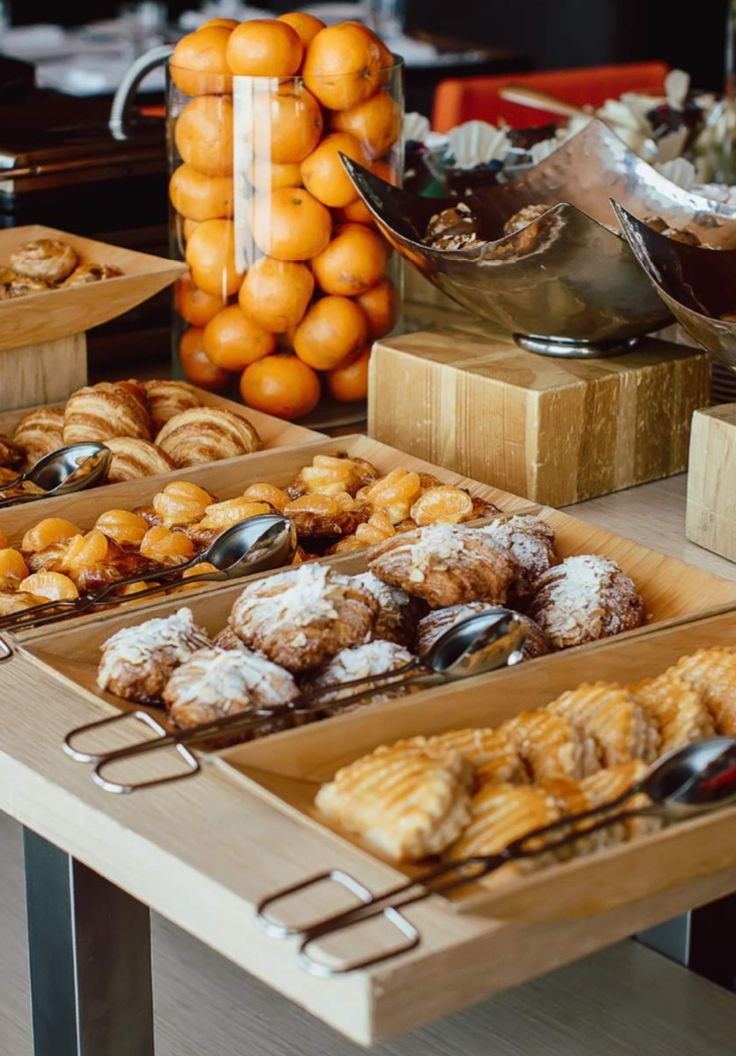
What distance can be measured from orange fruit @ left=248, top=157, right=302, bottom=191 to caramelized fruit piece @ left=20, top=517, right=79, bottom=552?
485 millimetres

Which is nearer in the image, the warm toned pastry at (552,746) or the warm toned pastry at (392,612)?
the warm toned pastry at (552,746)

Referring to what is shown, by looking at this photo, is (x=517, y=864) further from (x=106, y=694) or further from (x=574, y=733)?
(x=106, y=694)

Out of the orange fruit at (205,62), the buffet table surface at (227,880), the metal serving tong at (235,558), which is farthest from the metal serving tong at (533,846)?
the orange fruit at (205,62)

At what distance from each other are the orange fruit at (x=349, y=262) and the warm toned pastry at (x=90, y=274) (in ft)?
0.76

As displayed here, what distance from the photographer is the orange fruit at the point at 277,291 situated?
1.55m

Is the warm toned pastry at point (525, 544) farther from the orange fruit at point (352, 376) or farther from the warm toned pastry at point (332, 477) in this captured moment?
the orange fruit at point (352, 376)

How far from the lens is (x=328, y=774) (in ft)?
2.89

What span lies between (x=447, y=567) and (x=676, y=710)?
0.20m

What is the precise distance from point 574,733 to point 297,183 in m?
0.84

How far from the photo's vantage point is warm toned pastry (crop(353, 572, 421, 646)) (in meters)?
1.03

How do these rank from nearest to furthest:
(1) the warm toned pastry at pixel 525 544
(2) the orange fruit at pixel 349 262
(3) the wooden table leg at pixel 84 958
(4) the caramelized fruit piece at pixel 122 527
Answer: (3) the wooden table leg at pixel 84 958, (1) the warm toned pastry at pixel 525 544, (4) the caramelized fruit piece at pixel 122 527, (2) the orange fruit at pixel 349 262

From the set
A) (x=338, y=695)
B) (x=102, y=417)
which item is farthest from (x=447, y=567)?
(x=102, y=417)

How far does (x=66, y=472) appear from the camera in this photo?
1341 mm

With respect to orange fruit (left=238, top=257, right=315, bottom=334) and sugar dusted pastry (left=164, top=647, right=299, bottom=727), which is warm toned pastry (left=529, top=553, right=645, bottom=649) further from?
orange fruit (left=238, top=257, right=315, bottom=334)
